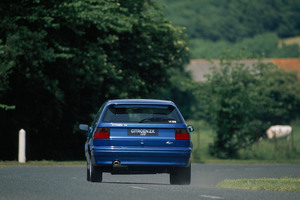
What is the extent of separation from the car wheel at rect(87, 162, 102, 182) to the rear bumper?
45cm

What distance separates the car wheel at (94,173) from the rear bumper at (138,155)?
450 millimetres

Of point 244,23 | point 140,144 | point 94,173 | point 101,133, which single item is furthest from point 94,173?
point 244,23

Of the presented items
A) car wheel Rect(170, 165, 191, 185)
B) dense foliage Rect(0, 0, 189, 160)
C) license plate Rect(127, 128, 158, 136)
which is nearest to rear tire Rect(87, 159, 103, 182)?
license plate Rect(127, 128, 158, 136)

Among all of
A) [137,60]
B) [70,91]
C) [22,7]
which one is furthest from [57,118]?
[137,60]

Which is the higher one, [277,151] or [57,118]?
[57,118]

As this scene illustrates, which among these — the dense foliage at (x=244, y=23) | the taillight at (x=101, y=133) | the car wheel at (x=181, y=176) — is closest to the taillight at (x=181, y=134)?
the car wheel at (x=181, y=176)

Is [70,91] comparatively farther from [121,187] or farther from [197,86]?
[121,187]

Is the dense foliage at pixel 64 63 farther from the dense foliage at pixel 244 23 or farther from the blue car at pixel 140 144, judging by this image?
the dense foliage at pixel 244 23

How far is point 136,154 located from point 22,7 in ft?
58.1

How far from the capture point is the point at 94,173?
14.6m

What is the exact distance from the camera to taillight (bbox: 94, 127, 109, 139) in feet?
45.6

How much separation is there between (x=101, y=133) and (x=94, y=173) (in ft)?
3.70

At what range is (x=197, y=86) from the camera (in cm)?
3903

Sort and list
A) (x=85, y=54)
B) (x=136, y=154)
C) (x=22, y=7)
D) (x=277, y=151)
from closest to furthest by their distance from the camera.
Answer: (x=136, y=154), (x=22, y=7), (x=85, y=54), (x=277, y=151)
